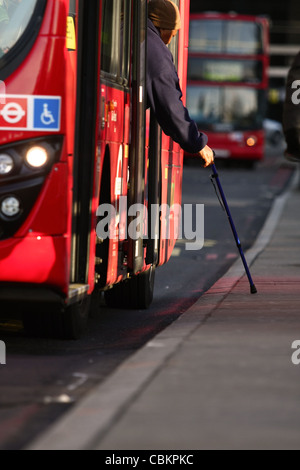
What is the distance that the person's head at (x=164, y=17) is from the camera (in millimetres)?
9742

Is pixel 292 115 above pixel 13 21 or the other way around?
the other way around

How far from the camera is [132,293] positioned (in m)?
10.7

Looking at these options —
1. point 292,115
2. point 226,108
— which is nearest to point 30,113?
point 292,115

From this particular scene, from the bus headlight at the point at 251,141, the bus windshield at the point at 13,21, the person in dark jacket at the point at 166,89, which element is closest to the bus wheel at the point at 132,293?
the person in dark jacket at the point at 166,89

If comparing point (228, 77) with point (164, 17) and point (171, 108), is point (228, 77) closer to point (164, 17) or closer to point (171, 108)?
point (164, 17)

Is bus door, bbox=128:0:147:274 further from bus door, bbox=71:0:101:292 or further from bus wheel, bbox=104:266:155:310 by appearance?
bus wheel, bbox=104:266:155:310

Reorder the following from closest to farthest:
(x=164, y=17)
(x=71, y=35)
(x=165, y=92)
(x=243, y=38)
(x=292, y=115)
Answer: (x=292, y=115) → (x=71, y=35) → (x=165, y=92) → (x=164, y=17) → (x=243, y=38)

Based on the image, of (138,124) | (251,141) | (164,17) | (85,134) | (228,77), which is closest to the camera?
(85,134)

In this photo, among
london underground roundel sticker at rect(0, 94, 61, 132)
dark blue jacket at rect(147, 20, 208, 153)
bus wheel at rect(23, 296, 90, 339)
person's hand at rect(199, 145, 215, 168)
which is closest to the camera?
london underground roundel sticker at rect(0, 94, 61, 132)

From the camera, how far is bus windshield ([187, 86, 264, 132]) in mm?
43312

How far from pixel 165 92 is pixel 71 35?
175 centimetres

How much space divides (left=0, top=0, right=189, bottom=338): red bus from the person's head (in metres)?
0.67

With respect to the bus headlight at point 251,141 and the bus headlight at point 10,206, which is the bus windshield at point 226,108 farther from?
the bus headlight at point 10,206

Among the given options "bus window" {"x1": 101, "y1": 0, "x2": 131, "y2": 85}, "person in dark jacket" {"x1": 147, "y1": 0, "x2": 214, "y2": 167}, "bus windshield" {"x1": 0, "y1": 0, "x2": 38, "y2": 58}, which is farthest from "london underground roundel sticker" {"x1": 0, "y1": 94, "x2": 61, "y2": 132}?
"person in dark jacket" {"x1": 147, "y1": 0, "x2": 214, "y2": 167}
